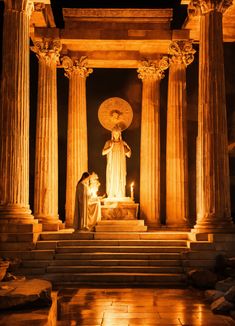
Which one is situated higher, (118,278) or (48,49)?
(48,49)

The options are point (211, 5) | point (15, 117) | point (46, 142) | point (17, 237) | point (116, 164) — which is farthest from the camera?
point (116, 164)

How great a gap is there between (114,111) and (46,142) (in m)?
5.95

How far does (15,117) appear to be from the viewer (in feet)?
68.3

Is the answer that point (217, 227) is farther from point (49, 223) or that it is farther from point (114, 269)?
point (49, 223)

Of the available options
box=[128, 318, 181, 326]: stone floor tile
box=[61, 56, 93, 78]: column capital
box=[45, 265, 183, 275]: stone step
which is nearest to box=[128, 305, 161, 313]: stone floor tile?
box=[128, 318, 181, 326]: stone floor tile

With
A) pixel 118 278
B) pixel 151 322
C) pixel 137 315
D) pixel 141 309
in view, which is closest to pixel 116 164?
pixel 118 278

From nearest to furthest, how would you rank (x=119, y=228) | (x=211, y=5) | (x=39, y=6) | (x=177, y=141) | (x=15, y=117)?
1. (x=15, y=117)
2. (x=211, y=5)
3. (x=119, y=228)
4. (x=39, y=6)
5. (x=177, y=141)

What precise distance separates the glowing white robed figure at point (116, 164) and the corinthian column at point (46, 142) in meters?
2.71

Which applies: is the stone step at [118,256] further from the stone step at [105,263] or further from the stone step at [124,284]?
the stone step at [124,284]

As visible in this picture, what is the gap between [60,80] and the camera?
105 feet

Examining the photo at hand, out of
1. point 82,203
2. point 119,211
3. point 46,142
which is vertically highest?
point 46,142

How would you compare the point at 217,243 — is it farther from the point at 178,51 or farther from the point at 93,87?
the point at 93,87

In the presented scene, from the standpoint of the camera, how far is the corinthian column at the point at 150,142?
28.9 m

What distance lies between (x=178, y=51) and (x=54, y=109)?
6.77 meters
